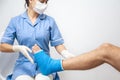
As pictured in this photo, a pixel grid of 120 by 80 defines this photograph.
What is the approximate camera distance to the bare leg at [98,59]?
4.07 feet

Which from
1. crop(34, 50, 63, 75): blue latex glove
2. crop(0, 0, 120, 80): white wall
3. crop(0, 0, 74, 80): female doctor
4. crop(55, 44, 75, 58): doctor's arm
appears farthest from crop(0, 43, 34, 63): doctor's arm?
crop(0, 0, 120, 80): white wall

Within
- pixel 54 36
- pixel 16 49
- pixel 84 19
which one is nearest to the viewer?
pixel 16 49

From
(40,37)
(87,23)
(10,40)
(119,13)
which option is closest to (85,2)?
(87,23)

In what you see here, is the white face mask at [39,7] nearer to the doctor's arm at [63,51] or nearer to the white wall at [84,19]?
the doctor's arm at [63,51]

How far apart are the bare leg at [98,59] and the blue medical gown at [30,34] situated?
8.9 inches

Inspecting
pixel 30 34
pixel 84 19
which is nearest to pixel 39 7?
pixel 30 34

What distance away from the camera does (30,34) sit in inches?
59.8

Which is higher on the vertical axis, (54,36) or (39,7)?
(39,7)

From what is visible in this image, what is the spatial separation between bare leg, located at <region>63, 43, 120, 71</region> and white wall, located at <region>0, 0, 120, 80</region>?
72 centimetres

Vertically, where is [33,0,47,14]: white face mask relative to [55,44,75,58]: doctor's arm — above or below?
above

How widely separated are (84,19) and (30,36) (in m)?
0.65

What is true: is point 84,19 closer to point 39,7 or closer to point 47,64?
point 39,7

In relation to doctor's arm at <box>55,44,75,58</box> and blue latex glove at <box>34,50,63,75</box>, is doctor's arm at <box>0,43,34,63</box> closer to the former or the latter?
blue latex glove at <box>34,50,63,75</box>

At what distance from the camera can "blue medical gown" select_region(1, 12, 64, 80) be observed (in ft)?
4.94
